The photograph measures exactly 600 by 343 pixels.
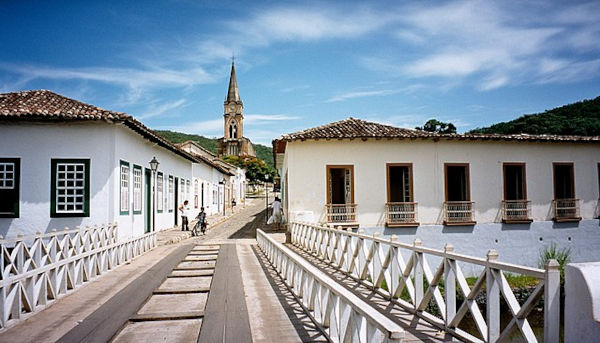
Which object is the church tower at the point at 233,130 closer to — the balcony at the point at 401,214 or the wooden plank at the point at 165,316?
the balcony at the point at 401,214

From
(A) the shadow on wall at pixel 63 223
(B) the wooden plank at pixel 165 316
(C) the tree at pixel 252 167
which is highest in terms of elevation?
(C) the tree at pixel 252 167

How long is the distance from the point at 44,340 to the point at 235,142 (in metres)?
84.2

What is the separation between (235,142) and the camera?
290ft

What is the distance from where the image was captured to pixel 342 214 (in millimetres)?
16891

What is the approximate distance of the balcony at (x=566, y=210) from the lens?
61.6 ft

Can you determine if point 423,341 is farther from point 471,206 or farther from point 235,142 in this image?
point 235,142

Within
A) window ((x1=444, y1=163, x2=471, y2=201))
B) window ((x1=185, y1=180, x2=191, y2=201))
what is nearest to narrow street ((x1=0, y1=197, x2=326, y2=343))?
window ((x1=444, y1=163, x2=471, y2=201))

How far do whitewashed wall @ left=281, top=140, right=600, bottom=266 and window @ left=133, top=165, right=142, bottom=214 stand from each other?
5262 mm

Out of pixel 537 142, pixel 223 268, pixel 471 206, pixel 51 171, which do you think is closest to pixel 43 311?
pixel 223 268

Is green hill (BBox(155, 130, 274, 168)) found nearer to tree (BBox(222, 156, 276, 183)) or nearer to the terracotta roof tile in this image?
tree (BBox(222, 156, 276, 183))

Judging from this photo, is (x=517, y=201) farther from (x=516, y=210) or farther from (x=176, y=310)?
(x=176, y=310)

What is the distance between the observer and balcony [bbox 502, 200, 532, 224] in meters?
18.2

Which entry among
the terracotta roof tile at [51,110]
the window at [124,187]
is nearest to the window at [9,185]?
the terracotta roof tile at [51,110]

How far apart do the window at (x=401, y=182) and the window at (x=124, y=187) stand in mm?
9350
